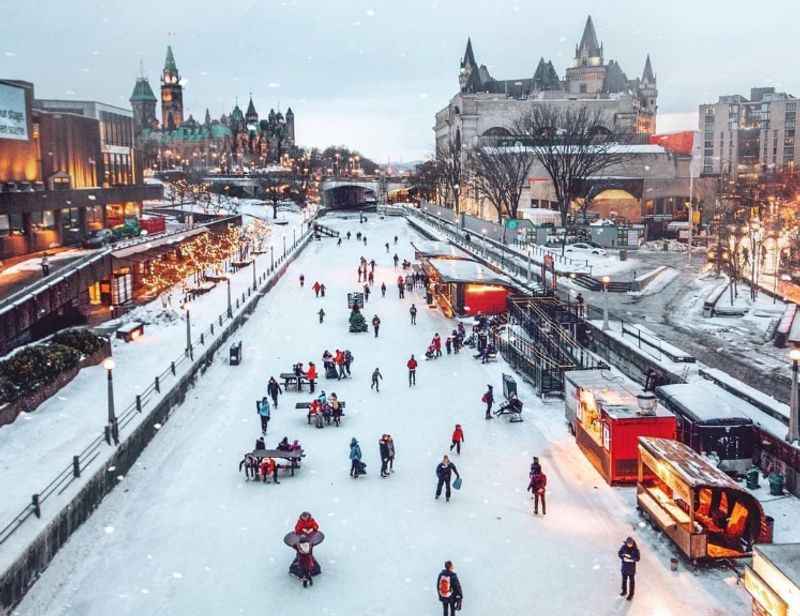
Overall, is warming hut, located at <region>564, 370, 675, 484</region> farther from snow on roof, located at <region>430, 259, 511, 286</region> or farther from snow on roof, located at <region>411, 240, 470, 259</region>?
snow on roof, located at <region>411, 240, 470, 259</region>

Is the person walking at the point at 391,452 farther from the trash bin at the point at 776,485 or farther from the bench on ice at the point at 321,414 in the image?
the trash bin at the point at 776,485

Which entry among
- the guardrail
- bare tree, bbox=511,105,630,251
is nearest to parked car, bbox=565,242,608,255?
bare tree, bbox=511,105,630,251

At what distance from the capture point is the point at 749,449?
58.6 ft

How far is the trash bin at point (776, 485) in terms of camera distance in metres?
16.6

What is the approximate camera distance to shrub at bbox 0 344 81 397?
21641 millimetres

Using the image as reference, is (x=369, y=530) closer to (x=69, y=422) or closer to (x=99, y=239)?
(x=69, y=422)

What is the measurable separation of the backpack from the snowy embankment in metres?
6.73

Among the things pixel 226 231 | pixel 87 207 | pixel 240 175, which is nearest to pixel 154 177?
pixel 240 175

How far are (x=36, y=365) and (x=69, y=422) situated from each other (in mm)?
3334

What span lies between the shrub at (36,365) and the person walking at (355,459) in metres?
9.80

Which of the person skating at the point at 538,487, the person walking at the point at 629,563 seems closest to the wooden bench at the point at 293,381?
the person skating at the point at 538,487

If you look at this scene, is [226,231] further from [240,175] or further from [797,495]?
[240,175]

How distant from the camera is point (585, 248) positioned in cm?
6009

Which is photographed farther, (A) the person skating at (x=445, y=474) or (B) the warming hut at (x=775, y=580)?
(A) the person skating at (x=445, y=474)
